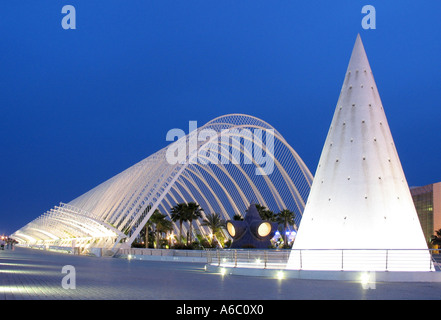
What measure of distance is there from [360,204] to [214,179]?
189 feet

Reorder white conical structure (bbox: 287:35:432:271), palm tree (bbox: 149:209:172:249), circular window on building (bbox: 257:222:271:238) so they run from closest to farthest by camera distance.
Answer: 1. white conical structure (bbox: 287:35:432:271)
2. circular window on building (bbox: 257:222:271:238)
3. palm tree (bbox: 149:209:172:249)

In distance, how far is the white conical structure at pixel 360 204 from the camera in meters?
20.0

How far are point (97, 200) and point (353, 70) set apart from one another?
202 feet

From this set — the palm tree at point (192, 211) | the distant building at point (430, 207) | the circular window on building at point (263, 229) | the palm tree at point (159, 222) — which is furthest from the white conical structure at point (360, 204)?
the distant building at point (430, 207)

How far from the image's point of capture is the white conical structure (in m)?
20.0

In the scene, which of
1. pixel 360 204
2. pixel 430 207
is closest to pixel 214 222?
pixel 430 207

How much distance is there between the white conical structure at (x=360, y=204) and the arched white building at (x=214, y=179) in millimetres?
35479

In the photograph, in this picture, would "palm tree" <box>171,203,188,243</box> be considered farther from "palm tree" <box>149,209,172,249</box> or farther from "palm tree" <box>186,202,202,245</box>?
"palm tree" <box>149,209,172,249</box>

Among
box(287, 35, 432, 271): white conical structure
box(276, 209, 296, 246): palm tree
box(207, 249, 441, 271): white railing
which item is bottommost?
box(276, 209, 296, 246): palm tree

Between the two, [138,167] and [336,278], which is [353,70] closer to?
[336,278]

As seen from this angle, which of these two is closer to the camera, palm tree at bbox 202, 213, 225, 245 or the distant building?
palm tree at bbox 202, 213, 225, 245

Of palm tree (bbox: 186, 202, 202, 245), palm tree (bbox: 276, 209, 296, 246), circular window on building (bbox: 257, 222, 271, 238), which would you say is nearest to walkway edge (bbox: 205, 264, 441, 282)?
circular window on building (bbox: 257, 222, 271, 238)

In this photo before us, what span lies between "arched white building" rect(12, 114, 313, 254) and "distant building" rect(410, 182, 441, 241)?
4474cm
